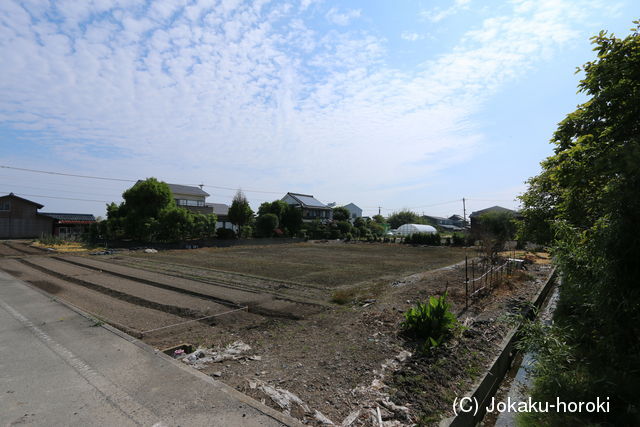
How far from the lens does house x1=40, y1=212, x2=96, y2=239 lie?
33281mm

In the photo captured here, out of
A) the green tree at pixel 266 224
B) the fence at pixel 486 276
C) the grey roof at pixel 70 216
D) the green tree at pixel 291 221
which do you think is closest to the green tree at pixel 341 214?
the green tree at pixel 291 221

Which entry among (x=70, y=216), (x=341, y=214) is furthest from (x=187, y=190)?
(x=341, y=214)

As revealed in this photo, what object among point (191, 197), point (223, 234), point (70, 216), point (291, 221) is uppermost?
point (191, 197)

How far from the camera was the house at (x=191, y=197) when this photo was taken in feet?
132

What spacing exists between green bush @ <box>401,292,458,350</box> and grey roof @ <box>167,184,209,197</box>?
40.6 metres

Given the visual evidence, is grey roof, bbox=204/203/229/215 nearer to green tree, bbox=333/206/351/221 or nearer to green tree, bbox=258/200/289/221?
green tree, bbox=258/200/289/221

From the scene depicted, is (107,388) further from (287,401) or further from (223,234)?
(223,234)

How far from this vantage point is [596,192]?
3217mm

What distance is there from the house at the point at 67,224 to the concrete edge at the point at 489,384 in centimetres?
3953

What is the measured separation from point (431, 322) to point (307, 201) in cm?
4865

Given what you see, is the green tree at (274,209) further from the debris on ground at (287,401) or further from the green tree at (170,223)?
the debris on ground at (287,401)

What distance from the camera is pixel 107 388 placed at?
3375mm

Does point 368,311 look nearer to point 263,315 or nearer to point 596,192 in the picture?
point 263,315

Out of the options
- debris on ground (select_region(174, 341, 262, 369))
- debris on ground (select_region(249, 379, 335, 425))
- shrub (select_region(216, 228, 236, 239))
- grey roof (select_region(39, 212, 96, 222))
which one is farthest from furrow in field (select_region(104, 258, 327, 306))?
grey roof (select_region(39, 212, 96, 222))
